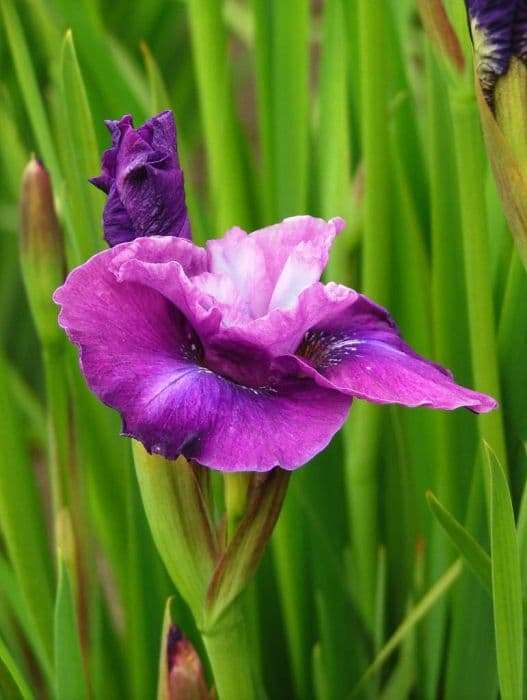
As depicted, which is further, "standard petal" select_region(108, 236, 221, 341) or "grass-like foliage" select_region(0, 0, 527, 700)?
"grass-like foliage" select_region(0, 0, 527, 700)

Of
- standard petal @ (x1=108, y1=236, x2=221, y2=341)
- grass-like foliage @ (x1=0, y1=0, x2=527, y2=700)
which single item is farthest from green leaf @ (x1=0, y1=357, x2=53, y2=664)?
standard petal @ (x1=108, y1=236, x2=221, y2=341)

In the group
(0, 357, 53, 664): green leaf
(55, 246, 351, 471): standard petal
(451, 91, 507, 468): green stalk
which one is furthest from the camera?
(0, 357, 53, 664): green leaf

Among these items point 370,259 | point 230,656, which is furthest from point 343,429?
point 230,656

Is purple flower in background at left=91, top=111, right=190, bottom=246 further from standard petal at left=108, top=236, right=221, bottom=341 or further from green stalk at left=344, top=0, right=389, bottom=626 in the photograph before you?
green stalk at left=344, top=0, right=389, bottom=626

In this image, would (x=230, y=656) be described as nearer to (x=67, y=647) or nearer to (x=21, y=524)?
(x=67, y=647)

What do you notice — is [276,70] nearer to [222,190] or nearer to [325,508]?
[222,190]
